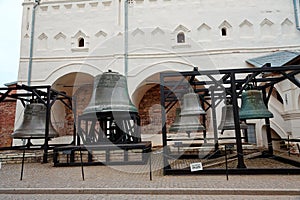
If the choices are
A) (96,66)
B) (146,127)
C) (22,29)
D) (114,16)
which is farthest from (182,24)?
(22,29)

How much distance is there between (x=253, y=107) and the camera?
5.25 m

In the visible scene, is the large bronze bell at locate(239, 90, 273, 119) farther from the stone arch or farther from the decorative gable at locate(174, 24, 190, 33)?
the stone arch

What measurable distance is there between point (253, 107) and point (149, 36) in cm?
617

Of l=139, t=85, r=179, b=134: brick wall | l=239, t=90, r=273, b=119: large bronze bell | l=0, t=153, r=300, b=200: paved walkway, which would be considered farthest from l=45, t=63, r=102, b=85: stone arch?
l=239, t=90, r=273, b=119: large bronze bell

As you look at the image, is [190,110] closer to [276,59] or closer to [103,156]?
[103,156]

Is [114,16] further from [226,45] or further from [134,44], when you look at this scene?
[226,45]

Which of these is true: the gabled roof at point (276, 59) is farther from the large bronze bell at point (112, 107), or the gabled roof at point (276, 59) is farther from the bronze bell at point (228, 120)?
the large bronze bell at point (112, 107)

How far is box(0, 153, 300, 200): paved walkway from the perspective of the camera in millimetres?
3303

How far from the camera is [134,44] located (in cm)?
1013

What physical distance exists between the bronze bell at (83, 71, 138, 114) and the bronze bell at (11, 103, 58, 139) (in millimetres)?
2384

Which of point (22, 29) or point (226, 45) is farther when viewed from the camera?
point (22, 29)

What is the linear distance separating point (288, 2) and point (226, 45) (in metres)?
3.22

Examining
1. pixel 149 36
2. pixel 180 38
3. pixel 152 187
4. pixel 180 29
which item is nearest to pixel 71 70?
pixel 149 36

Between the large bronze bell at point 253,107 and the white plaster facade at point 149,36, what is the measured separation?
14.0 ft
